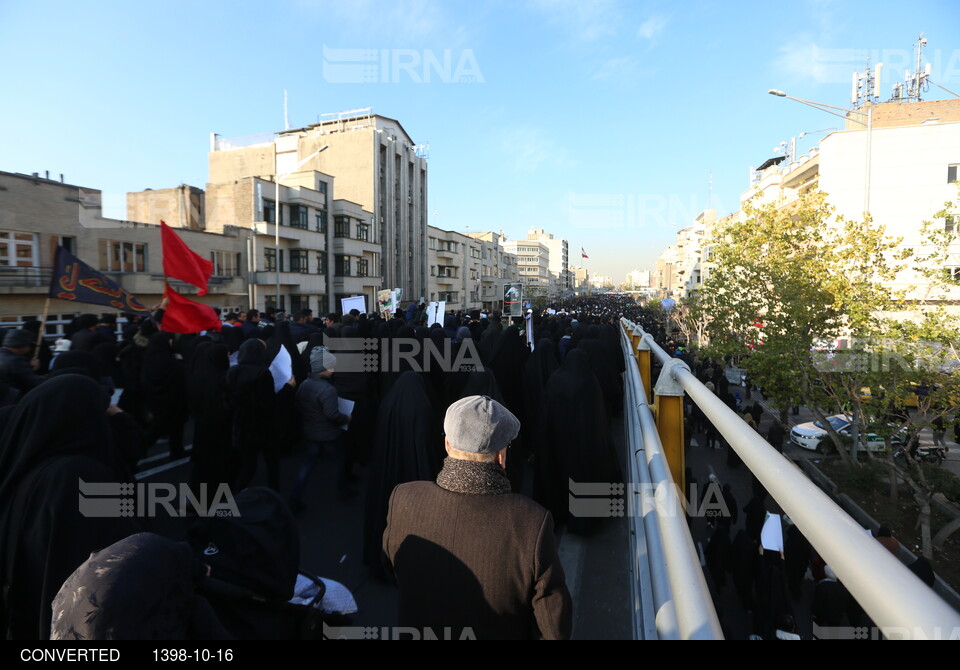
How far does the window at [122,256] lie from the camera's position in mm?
20719

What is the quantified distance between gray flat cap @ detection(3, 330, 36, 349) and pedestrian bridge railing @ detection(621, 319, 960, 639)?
18.5 ft

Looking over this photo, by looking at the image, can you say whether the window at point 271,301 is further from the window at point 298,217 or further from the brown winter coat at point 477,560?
the brown winter coat at point 477,560

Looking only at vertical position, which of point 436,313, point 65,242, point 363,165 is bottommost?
point 436,313

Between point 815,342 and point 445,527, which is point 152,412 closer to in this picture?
point 445,527

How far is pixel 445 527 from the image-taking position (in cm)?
179

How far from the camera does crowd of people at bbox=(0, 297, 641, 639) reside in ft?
7.35

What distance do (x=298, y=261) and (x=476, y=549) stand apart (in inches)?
1239

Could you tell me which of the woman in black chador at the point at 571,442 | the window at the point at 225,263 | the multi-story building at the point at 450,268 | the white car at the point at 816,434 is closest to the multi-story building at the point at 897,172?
the white car at the point at 816,434

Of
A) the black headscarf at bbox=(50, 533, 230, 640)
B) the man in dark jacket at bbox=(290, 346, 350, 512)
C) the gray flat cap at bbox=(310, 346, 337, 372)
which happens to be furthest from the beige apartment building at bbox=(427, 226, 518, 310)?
the black headscarf at bbox=(50, 533, 230, 640)

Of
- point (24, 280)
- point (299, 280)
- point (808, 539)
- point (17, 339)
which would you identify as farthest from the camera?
point (299, 280)

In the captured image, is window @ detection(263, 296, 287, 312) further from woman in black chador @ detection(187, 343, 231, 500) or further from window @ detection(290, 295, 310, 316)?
woman in black chador @ detection(187, 343, 231, 500)

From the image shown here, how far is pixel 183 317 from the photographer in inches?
276

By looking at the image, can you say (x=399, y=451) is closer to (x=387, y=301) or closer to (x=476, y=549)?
(x=476, y=549)

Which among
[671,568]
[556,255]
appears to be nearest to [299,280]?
[671,568]
